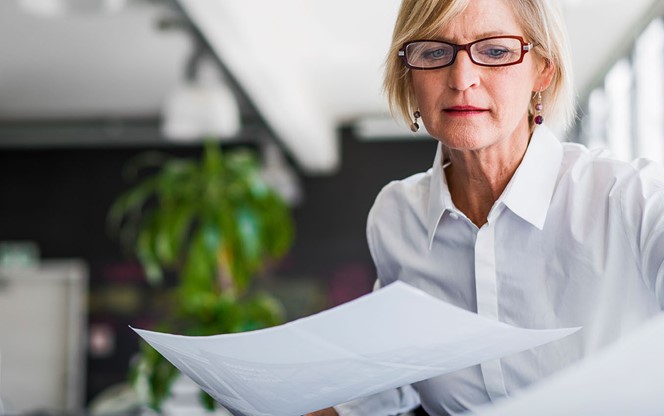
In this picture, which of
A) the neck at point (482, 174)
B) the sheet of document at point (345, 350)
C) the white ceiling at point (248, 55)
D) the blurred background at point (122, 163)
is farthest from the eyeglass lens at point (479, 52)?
the blurred background at point (122, 163)

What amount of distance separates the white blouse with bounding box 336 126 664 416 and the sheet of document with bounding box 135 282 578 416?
0.21 metres

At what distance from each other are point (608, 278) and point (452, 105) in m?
0.25

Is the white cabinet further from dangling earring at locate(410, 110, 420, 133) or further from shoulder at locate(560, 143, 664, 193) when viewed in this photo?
shoulder at locate(560, 143, 664, 193)

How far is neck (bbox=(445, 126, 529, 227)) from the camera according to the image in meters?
1.07

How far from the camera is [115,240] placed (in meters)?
10.9

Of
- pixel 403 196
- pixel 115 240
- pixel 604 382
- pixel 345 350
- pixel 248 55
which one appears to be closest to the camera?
pixel 604 382

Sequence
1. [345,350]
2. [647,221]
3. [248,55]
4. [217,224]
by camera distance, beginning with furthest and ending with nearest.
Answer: [248,55] < [217,224] < [647,221] < [345,350]

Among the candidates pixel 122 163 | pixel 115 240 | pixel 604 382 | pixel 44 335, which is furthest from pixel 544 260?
A: pixel 44 335

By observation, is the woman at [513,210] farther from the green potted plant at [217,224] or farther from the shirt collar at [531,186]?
the green potted plant at [217,224]

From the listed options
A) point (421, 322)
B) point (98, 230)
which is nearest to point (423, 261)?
point (421, 322)

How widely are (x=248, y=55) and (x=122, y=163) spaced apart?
4980mm

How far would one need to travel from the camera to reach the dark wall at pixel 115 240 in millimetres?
10555

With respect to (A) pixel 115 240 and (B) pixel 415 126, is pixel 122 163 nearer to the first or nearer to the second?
(A) pixel 115 240

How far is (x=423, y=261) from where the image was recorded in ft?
3.64
